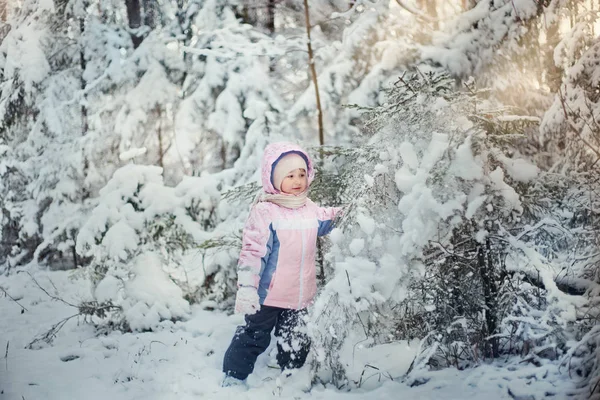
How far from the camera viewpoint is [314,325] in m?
2.78

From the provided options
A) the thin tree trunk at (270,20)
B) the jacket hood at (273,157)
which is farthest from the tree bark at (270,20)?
the jacket hood at (273,157)

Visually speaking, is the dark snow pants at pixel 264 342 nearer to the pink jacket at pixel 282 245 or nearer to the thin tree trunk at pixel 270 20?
the pink jacket at pixel 282 245

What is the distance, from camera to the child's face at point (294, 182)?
10.8 ft

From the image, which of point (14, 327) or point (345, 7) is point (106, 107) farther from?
point (345, 7)

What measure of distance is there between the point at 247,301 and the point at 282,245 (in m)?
0.50

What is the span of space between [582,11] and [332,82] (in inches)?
89.7

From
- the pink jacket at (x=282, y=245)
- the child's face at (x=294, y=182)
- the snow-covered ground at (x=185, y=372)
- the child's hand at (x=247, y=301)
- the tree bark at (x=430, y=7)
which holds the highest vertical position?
the tree bark at (x=430, y=7)

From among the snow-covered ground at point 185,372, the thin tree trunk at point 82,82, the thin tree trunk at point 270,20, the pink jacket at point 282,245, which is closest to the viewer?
the snow-covered ground at point 185,372

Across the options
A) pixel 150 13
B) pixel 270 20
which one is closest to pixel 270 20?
pixel 270 20

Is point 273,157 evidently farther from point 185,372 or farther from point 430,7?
point 430,7

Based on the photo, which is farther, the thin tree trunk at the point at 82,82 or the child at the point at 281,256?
the thin tree trunk at the point at 82,82

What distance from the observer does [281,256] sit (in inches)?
127

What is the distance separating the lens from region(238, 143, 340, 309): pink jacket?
3.22 metres

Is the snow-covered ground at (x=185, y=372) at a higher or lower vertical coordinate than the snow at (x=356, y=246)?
lower
